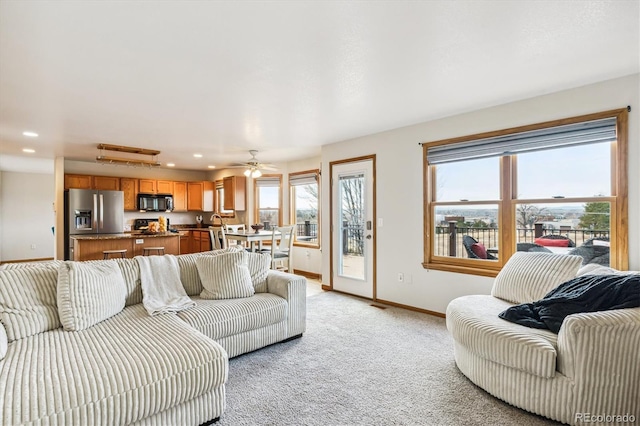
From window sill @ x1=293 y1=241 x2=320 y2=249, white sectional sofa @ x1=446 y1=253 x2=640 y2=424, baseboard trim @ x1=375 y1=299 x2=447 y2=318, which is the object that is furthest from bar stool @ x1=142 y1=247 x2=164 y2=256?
white sectional sofa @ x1=446 y1=253 x2=640 y2=424

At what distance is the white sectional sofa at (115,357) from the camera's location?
148cm

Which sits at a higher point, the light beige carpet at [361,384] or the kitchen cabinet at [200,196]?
the kitchen cabinet at [200,196]

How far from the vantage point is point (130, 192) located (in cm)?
734

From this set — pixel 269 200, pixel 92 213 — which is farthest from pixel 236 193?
pixel 92 213

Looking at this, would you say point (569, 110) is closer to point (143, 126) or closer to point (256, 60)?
point (256, 60)

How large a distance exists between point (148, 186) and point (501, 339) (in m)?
7.80

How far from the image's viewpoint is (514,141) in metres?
3.30

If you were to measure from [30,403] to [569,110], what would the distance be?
171 inches

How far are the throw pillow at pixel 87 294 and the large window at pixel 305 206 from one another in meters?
4.15

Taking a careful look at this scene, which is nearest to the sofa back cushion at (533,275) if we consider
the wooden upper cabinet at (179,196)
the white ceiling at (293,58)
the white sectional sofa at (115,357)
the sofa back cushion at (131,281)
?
the white ceiling at (293,58)

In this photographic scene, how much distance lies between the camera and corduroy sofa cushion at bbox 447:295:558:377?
6.31 ft

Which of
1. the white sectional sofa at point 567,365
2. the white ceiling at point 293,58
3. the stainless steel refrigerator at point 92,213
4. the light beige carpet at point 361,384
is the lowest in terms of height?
the light beige carpet at point 361,384

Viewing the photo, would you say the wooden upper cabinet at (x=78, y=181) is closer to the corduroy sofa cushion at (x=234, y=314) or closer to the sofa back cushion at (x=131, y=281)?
the sofa back cushion at (x=131, y=281)

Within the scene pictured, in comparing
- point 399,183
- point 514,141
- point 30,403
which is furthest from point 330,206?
point 30,403
